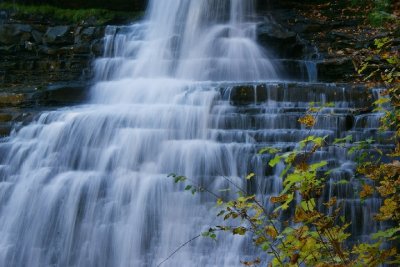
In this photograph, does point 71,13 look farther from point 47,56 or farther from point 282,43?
point 282,43

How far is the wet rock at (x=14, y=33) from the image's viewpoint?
1217 cm

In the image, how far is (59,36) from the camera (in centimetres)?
1220

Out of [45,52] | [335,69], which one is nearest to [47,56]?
[45,52]

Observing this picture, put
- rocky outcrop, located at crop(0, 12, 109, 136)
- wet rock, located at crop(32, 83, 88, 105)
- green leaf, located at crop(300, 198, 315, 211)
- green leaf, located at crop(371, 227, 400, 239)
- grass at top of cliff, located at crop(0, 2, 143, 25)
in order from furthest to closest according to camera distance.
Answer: grass at top of cliff, located at crop(0, 2, 143, 25)
rocky outcrop, located at crop(0, 12, 109, 136)
wet rock, located at crop(32, 83, 88, 105)
green leaf, located at crop(300, 198, 315, 211)
green leaf, located at crop(371, 227, 400, 239)

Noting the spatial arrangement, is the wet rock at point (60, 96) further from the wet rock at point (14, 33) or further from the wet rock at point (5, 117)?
the wet rock at point (14, 33)

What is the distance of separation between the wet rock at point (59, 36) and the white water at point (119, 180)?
3201mm

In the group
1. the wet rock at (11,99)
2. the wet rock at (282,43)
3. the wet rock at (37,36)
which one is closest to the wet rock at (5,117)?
the wet rock at (11,99)

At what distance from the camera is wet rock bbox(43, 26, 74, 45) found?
39.7 feet

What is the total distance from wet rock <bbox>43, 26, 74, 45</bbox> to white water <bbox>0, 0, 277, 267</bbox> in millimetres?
3201

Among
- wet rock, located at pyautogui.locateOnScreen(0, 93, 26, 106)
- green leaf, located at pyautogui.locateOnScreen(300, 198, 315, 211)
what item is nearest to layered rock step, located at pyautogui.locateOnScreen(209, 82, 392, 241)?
green leaf, located at pyautogui.locateOnScreen(300, 198, 315, 211)

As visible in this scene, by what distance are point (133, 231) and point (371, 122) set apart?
148 inches

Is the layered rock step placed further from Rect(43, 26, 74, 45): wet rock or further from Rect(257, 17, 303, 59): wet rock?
Rect(43, 26, 74, 45): wet rock

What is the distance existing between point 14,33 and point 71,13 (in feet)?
6.86

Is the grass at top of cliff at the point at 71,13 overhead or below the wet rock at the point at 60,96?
overhead
